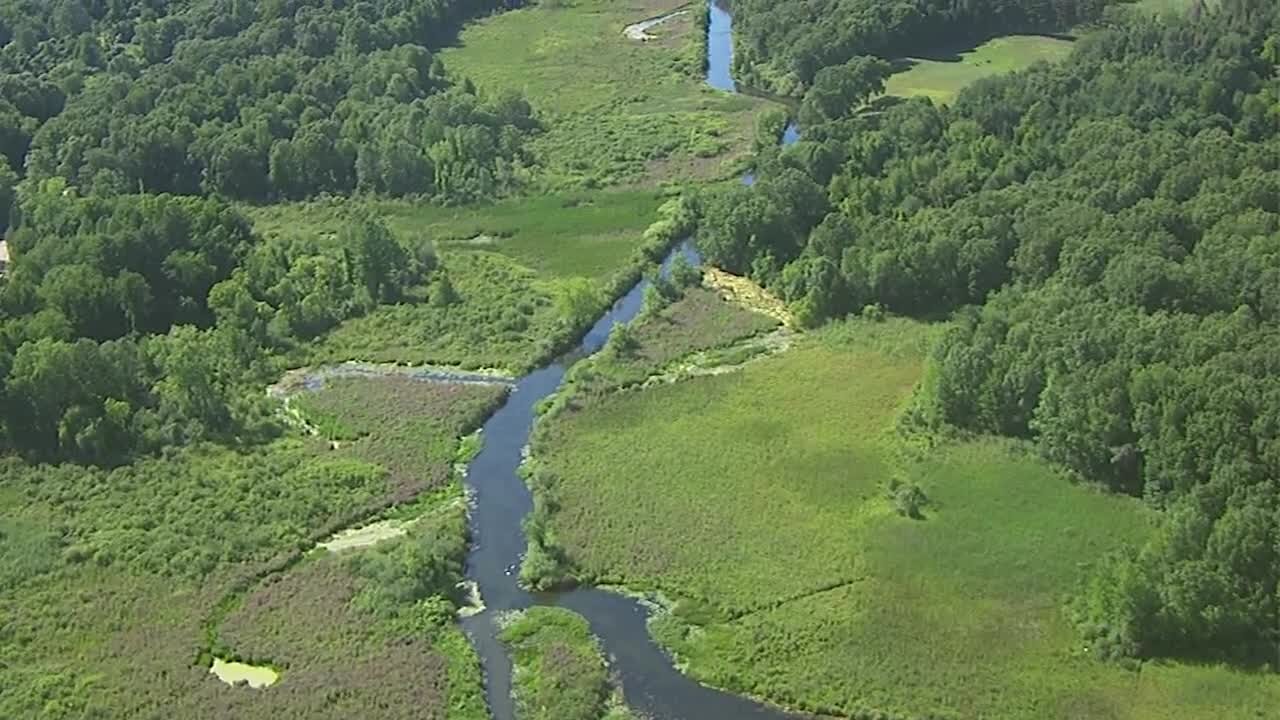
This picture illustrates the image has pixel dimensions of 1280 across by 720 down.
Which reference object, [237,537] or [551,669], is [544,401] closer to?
[237,537]

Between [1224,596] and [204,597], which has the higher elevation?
[1224,596]

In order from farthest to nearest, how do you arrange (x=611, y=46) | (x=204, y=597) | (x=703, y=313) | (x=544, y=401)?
(x=611, y=46) < (x=703, y=313) < (x=544, y=401) < (x=204, y=597)

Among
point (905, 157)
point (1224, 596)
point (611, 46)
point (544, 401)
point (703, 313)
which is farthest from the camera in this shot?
point (611, 46)

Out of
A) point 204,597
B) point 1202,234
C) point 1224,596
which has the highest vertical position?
point 1202,234

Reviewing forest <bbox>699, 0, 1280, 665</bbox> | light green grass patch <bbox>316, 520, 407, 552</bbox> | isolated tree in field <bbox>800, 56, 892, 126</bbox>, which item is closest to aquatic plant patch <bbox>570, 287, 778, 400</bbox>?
forest <bbox>699, 0, 1280, 665</bbox>

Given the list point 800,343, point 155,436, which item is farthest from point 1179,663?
point 155,436

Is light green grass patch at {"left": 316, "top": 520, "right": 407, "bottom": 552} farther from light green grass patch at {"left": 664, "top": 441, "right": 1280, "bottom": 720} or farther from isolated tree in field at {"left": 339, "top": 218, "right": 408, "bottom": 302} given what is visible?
isolated tree in field at {"left": 339, "top": 218, "right": 408, "bottom": 302}

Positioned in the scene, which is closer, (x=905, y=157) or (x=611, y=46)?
(x=905, y=157)
